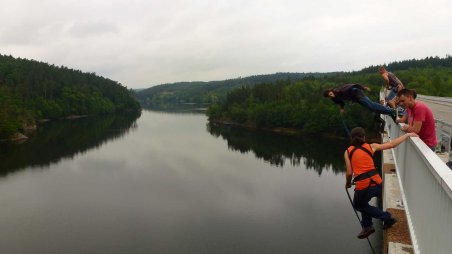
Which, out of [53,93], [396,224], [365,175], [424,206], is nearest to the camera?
[424,206]

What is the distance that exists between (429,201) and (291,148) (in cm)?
5856

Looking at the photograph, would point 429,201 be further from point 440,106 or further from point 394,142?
point 440,106

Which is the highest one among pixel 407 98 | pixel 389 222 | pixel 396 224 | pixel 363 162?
pixel 407 98

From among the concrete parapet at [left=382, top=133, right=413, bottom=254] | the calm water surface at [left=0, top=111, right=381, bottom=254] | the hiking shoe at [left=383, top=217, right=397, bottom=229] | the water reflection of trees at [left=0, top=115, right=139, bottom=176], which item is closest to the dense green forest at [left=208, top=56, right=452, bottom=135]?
the calm water surface at [left=0, top=111, right=381, bottom=254]

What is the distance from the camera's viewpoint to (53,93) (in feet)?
424

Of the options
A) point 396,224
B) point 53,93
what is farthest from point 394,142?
point 53,93

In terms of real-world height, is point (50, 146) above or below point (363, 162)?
below

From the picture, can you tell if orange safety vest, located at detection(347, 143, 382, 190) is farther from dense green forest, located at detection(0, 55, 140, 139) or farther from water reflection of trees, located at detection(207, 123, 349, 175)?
dense green forest, located at detection(0, 55, 140, 139)

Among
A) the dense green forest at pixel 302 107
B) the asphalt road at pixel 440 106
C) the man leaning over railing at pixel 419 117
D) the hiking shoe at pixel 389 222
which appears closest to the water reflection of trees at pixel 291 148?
the dense green forest at pixel 302 107

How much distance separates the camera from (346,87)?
6590 millimetres

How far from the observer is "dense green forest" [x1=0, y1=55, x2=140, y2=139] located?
103 metres

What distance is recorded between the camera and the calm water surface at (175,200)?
26031 millimetres

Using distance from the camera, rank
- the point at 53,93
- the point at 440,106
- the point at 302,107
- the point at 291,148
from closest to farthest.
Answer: the point at 440,106, the point at 291,148, the point at 302,107, the point at 53,93

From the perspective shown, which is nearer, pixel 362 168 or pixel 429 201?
pixel 429 201
